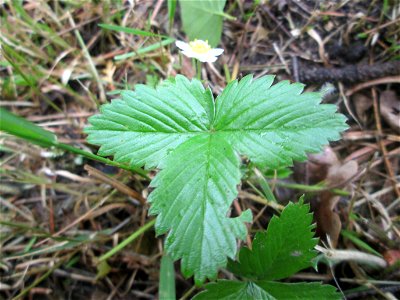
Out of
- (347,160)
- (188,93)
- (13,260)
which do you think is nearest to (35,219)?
(13,260)

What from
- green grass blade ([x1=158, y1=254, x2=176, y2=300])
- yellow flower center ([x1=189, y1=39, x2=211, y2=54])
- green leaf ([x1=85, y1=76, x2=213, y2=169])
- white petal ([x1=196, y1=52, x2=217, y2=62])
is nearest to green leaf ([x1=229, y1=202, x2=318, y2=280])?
green grass blade ([x1=158, y1=254, x2=176, y2=300])

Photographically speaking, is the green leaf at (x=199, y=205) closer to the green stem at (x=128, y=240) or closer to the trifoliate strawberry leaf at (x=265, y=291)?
the trifoliate strawberry leaf at (x=265, y=291)

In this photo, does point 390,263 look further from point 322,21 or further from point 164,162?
point 322,21

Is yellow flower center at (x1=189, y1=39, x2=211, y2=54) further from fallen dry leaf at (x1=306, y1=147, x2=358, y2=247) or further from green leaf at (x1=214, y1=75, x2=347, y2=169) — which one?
fallen dry leaf at (x1=306, y1=147, x2=358, y2=247)

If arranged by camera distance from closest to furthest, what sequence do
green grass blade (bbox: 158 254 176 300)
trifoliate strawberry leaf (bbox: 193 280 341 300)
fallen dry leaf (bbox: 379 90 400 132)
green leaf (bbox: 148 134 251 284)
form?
green leaf (bbox: 148 134 251 284), trifoliate strawberry leaf (bbox: 193 280 341 300), green grass blade (bbox: 158 254 176 300), fallen dry leaf (bbox: 379 90 400 132)

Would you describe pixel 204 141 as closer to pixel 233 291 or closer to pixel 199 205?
pixel 199 205

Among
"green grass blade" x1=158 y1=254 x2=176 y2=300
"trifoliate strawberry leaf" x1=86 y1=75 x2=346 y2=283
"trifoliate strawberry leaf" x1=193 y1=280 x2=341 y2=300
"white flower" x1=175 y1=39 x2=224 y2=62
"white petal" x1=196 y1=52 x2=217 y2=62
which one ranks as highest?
"white flower" x1=175 y1=39 x2=224 y2=62

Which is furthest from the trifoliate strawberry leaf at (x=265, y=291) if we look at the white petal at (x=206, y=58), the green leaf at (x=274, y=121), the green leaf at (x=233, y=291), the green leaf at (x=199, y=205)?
the white petal at (x=206, y=58)
